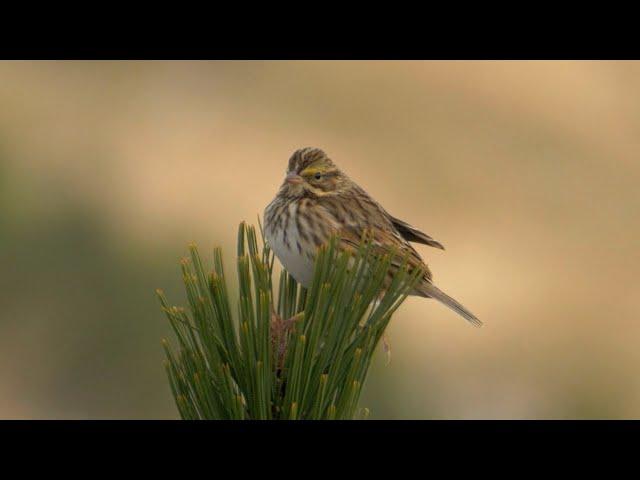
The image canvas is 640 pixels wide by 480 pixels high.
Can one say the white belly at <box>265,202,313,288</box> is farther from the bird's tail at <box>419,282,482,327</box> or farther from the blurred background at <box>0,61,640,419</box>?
the blurred background at <box>0,61,640,419</box>

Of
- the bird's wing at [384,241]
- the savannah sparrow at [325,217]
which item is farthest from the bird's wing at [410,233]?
the bird's wing at [384,241]

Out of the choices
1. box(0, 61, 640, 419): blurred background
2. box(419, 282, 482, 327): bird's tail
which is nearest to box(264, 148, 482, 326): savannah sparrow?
box(419, 282, 482, 327): bird's tail

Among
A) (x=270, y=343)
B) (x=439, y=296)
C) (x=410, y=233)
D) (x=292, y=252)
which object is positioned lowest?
(x=439, y=296)

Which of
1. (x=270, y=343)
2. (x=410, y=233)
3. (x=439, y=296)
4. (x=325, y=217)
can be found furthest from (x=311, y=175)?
A: (x=270, y=343)

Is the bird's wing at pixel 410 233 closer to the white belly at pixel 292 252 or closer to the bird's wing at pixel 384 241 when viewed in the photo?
the bird's wing at pixel 384 241

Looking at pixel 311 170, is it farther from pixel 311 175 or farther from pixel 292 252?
pixel 292 252
